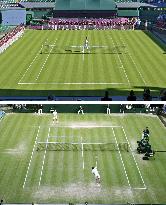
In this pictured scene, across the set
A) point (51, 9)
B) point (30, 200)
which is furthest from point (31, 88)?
point (51, 9)

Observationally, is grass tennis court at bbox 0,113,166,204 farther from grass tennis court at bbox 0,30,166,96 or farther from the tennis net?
grass tennis court at bbox 0,30,166,96

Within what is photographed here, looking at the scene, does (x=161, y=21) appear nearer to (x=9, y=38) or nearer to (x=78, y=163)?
(x=9, y=38)

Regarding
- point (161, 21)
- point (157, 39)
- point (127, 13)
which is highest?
point (127, 13)

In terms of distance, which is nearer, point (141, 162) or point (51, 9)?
point (141, 162)

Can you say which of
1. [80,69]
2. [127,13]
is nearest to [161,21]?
[127,13]

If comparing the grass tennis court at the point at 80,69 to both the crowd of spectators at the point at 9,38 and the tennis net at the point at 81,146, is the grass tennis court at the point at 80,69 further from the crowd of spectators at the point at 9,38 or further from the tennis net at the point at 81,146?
the tennis net at the point at 81,146

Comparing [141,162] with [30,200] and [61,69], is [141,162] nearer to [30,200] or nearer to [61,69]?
[30,200]
